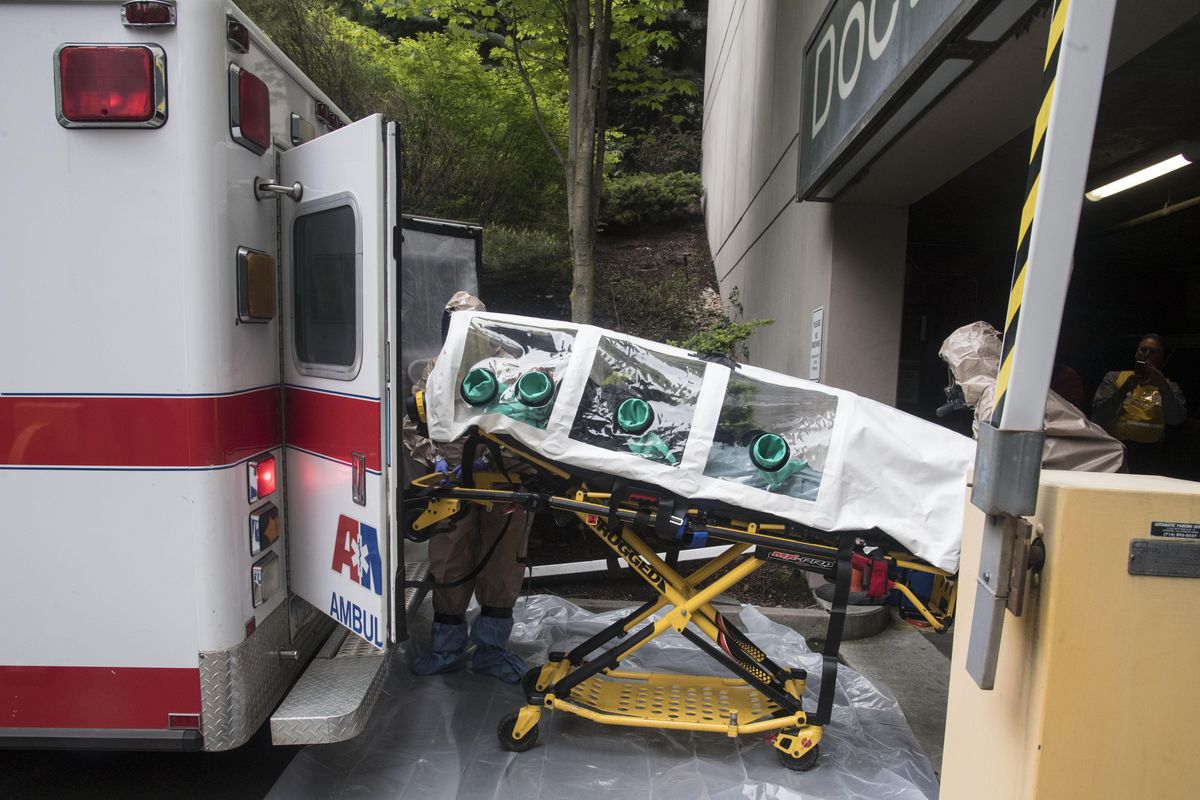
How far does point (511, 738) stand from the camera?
3.29m

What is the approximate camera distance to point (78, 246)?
8.41 ft

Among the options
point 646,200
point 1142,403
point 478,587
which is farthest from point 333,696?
point 646,200

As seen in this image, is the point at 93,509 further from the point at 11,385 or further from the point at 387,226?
the point at 387,226

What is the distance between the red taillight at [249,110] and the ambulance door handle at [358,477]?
4.08ft

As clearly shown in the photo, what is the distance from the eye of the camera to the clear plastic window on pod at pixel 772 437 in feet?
9.91

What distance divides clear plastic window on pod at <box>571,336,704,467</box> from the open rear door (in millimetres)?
843

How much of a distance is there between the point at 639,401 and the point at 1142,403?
16.1 ft

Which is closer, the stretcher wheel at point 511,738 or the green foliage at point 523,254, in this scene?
the stretcher wheel at point 511,738

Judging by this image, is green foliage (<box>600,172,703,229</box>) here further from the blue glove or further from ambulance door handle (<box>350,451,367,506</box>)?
ambulance door handle (<box>350,451,367,506</box>)

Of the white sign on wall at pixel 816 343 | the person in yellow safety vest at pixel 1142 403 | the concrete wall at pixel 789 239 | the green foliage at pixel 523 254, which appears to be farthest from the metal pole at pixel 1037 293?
the green foliage at pixel 523 254

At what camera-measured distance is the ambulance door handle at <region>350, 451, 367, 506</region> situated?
2797 millimetres

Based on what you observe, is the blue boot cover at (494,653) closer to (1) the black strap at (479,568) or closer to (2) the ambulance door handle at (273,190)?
(1) the black strap at (479,568)

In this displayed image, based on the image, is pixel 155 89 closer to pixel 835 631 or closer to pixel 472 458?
pixel 472 458

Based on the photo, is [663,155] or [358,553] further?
[663,155]
